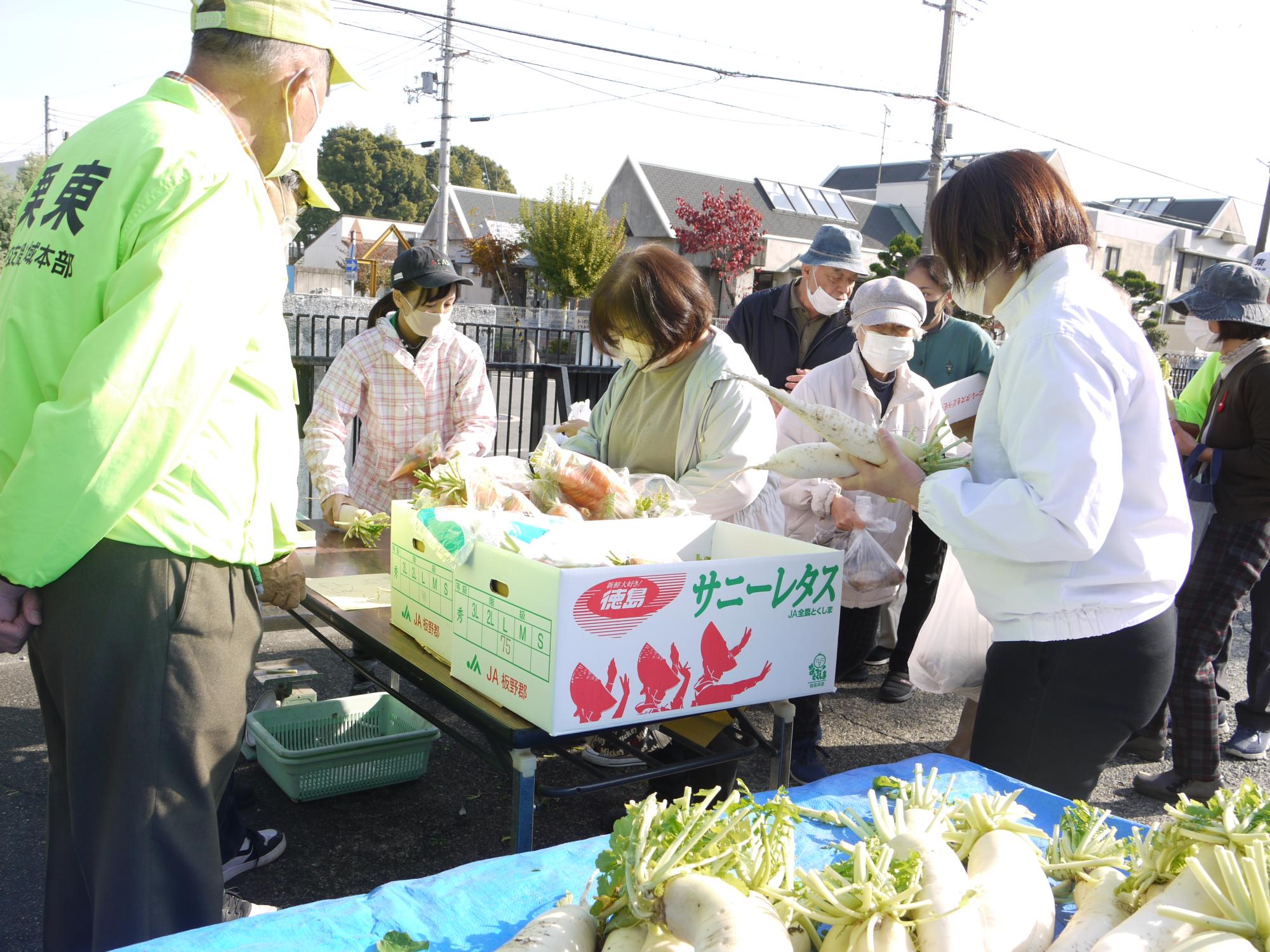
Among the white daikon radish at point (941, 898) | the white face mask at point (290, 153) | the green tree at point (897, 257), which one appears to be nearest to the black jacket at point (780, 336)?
the white face mask at point (290, 153)

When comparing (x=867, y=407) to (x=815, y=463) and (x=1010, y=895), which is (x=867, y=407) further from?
(x=1010, y=895)

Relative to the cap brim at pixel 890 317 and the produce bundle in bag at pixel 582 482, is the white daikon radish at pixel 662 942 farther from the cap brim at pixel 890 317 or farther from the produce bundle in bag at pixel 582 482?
the cap brim at pixel 890 317

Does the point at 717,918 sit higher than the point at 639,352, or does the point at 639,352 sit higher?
the point at 639,352

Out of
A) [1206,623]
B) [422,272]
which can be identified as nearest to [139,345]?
[422,272]

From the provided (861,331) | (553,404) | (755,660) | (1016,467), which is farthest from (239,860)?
(553,404)

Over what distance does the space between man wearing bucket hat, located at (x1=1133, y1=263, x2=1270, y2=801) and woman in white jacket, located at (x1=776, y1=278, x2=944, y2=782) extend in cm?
118

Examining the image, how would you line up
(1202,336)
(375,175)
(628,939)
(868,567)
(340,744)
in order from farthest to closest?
(375,175), (1202,336), (868,567), (340,744), (628,939)

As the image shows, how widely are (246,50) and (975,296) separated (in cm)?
151

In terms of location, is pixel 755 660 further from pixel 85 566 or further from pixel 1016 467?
pixel 85 566

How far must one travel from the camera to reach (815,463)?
87.4 inches

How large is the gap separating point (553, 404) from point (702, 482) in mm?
5509

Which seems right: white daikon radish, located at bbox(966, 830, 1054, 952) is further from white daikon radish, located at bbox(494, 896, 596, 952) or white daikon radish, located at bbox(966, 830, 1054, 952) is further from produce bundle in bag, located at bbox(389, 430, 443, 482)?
produce bundle in bag, located at bbox(389, 430, 443, 482)

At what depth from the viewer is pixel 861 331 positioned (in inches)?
149

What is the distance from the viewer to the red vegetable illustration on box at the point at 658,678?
1870 millimetres
